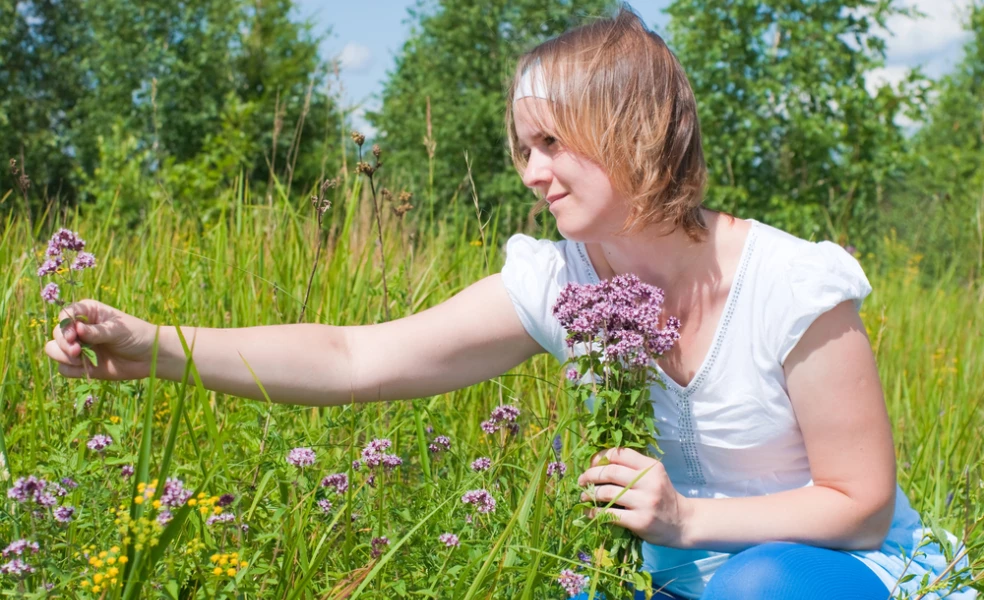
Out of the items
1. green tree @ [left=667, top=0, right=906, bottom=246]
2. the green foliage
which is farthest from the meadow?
the green foliage

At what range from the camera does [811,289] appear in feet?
5.49

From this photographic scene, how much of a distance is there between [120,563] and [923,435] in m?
2.63

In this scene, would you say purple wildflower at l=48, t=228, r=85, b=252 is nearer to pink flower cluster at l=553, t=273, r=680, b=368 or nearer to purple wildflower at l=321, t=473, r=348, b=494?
purple wildflower at l=321, t=473, r=348, b=494

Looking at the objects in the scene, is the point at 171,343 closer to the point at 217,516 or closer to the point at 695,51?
the point at 217,516

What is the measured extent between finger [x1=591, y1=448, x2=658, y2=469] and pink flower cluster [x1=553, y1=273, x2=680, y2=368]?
0.58 ft

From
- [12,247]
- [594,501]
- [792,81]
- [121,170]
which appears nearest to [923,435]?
[594,501]

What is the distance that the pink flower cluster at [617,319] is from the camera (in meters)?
1.37

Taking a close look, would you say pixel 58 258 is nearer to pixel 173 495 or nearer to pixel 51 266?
pixel 51 266

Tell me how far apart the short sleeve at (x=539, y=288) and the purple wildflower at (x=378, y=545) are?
0.59 metres

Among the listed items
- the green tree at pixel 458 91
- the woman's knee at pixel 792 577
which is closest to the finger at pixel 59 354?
the woman's knee at pixel 792 577

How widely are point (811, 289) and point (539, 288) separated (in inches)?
22.8

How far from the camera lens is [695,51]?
11.4m

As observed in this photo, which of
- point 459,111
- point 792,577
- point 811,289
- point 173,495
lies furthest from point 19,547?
point 459,111

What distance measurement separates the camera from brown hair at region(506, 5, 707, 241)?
5.72 feet
